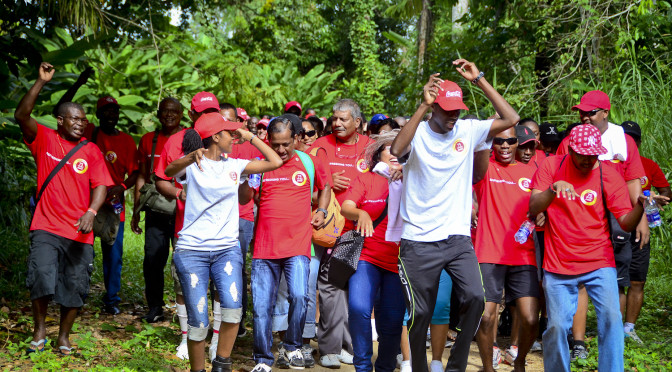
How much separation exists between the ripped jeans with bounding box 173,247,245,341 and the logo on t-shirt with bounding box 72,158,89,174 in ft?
4.92

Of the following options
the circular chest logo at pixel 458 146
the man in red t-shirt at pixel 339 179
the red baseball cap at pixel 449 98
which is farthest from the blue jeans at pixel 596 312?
the man in red t-shirt at pixel 339 179

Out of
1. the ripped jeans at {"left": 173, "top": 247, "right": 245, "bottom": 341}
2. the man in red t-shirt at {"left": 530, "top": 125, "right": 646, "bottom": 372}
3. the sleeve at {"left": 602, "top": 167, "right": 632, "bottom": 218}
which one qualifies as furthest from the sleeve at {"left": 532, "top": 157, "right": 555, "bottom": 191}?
the ripped jeans at {"left": 173, "top": 247, "right": 245, "bottom": 341}

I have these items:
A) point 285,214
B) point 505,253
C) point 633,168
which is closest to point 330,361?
point 285,214

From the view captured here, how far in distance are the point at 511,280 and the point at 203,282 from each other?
2676 millimetres

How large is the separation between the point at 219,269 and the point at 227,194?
586mm

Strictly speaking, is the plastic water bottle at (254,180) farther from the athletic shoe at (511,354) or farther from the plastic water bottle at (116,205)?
the athletic shoe at (511,354)

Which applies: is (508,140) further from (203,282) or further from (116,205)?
(116,205)

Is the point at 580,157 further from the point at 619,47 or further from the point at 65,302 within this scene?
the point at 619,47

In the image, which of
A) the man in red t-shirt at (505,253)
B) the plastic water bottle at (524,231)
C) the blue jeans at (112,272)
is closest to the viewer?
the plastic water bottle at (524,231)

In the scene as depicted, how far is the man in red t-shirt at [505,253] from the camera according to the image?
6547 mm

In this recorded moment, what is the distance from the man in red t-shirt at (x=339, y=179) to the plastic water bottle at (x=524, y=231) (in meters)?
1.36

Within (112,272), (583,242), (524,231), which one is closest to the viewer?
(583,242)

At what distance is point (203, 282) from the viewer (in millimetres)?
5934

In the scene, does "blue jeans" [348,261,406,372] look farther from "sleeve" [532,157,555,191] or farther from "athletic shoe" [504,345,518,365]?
"athletic shoe" [504,345,518,365]
